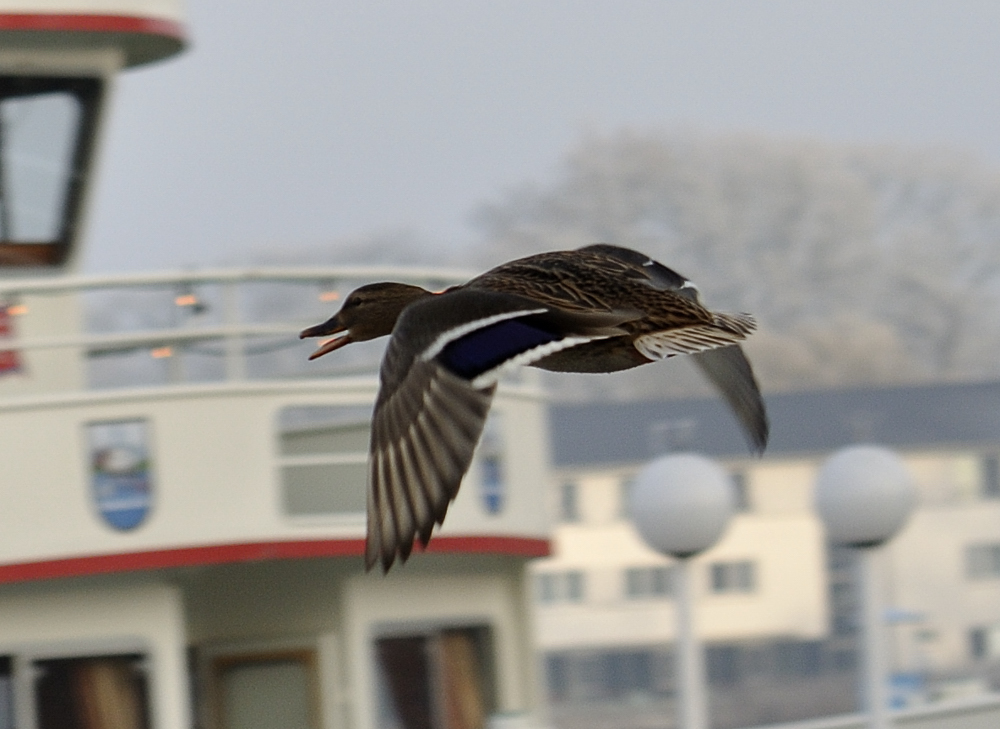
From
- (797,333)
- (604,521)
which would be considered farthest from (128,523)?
(797,333)

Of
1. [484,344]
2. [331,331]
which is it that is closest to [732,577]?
[331,331]

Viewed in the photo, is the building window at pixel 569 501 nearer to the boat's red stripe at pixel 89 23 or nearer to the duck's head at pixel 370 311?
the boat's red stripe at pixel 89 23

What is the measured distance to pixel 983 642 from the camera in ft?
178

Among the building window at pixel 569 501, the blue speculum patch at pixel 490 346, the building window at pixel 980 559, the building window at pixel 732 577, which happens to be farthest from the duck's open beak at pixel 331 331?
the building window at pixel 980 559

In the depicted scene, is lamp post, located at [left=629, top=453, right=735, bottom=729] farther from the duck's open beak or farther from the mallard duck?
the duck's open beak

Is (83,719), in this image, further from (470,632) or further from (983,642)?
(983,642)

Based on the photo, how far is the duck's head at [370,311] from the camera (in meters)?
7.25

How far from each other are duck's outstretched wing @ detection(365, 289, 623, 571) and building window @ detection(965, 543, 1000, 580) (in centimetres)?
4873

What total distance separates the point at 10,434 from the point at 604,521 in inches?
1716

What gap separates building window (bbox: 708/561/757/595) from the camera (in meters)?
54.0

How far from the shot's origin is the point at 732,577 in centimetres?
5431

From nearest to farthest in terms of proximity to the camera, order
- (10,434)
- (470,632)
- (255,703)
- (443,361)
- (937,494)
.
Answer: (443,361) → (10,434) → (255,703) → (470,632) → (937,494)

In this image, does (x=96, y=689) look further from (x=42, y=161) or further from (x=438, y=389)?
(x=438, y=389)

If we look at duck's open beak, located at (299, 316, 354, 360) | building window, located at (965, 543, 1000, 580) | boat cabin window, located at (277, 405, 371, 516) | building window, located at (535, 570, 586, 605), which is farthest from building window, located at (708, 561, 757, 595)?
duck's open beak, located at (299, 316, 354, 360)
